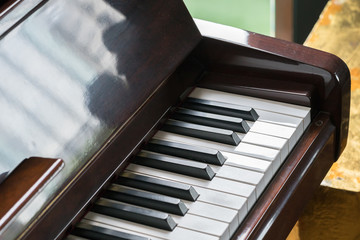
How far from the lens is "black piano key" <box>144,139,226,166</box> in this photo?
1894mm

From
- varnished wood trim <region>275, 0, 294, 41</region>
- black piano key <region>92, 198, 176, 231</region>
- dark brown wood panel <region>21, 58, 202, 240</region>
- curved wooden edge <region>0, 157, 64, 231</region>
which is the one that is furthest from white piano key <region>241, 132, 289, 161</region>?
varnished wood trim <region>275, 0, 294, 41</region>

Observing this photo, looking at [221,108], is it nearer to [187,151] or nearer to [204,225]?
[187,151]

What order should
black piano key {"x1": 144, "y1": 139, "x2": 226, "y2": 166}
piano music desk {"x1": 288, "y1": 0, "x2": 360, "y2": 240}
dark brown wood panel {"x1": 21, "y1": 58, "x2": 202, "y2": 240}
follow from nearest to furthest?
Answer: dark brown wood panel {"x1": 21, "y1": 58, "x2": 202, "y2": 240} → black piano key {"x1": 144, "y1": 139, "x2": 226, "y2": 166} → piano music desk {"x1": 288, "y1": 0, "x2": 360, "y2": 240}

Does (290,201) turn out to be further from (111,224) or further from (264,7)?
(264,7)

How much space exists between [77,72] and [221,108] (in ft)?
1.39

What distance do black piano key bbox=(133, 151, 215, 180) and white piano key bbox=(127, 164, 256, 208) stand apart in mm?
11

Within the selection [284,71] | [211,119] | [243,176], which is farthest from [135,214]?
[284,71]

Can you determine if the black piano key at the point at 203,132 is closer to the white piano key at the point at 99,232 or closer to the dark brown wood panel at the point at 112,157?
the dark brown wood panel at the point at 112,157

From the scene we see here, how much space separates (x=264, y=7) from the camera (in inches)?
145

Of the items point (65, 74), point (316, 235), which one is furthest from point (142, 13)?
point (316, 235)

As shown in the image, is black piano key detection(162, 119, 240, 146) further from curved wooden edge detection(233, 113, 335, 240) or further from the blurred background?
the blurred background

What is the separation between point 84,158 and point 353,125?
0.92 m

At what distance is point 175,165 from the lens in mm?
1887

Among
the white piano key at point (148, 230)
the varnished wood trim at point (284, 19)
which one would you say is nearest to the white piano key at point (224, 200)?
the white piano key at point (148, 230)
